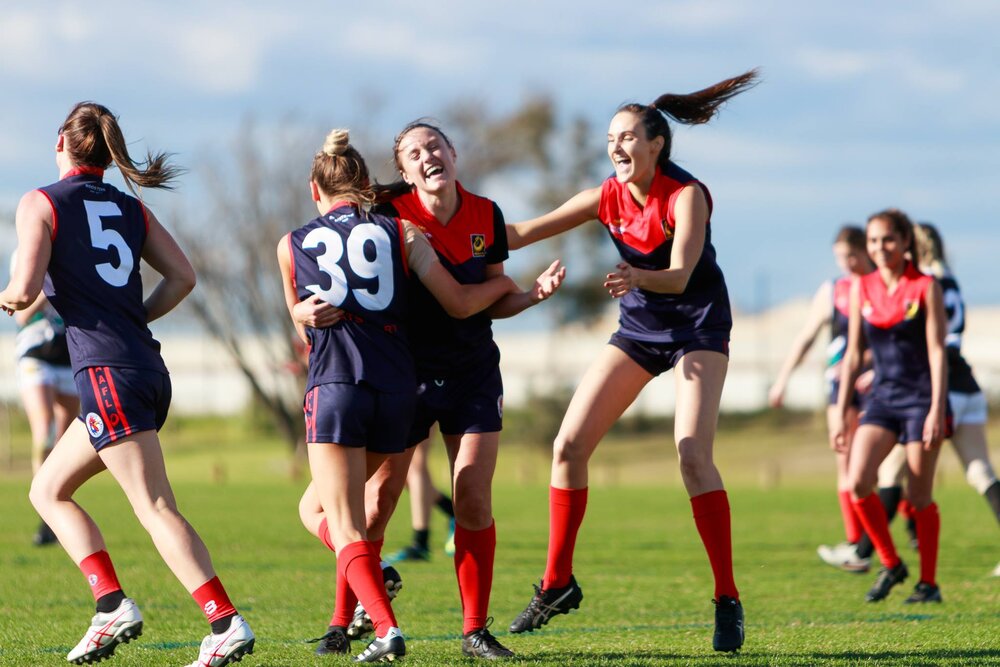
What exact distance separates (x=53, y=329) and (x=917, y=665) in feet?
24.8

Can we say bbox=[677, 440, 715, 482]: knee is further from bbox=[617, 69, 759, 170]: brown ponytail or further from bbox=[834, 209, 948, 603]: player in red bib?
bbox=[834, 209, 948, 603]: player in red bib

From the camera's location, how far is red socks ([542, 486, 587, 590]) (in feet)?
18.4

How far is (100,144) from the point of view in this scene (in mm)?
4902

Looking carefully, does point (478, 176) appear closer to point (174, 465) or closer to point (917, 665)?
point (174, 465)

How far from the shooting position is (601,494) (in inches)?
742

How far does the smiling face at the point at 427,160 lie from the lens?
508cm

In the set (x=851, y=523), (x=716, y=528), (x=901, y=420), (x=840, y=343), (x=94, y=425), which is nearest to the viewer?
(x=94, y=425)

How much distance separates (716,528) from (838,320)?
4685mm

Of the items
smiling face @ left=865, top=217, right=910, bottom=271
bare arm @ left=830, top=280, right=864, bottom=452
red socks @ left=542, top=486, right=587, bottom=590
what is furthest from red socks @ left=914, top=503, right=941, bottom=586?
red socks @ left=542, top=486, right=587, bottom=590

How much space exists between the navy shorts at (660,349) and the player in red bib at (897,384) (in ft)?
6.84

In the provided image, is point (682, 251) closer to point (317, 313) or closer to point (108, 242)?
point (317, 313)

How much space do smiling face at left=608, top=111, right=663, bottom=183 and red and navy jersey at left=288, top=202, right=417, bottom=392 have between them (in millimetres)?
1166

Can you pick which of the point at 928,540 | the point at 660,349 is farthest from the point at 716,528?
the point at 928,540

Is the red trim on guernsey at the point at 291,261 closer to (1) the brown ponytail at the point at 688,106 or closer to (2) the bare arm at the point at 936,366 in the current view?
(1) the brown ponytail at the point at 688,106
